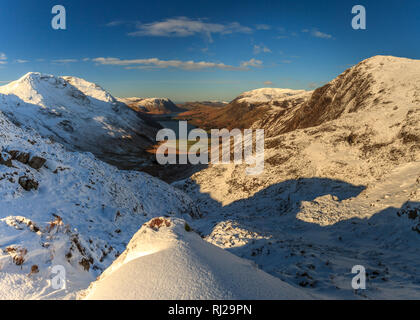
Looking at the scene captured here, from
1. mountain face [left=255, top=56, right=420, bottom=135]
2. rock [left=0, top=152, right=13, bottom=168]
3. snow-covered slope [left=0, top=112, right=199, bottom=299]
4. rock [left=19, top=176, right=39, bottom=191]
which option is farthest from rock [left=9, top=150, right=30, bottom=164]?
mountain face [left=255, top=56, right=420, bottom=135]

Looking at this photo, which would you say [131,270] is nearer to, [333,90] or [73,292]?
[73,292]

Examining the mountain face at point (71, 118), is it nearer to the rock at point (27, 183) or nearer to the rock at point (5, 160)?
the rock at point (5, 160)

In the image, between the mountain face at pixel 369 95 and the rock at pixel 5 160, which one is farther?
the mountain face at pixel 369 95

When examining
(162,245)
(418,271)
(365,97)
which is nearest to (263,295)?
(162,245)

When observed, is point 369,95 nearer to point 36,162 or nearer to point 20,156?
point 36,162

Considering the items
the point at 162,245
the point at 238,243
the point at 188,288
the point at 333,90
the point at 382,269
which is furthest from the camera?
the point at 333,90

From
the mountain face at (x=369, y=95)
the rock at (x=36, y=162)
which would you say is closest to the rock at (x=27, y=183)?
the rock at (x=36, y=162)

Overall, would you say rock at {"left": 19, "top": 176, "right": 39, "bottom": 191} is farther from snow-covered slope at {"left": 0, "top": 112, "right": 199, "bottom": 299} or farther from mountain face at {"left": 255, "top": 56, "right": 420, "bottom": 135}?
mountain face at {"left": 255, "top": 56, "right": 420, "bottom": 135}
